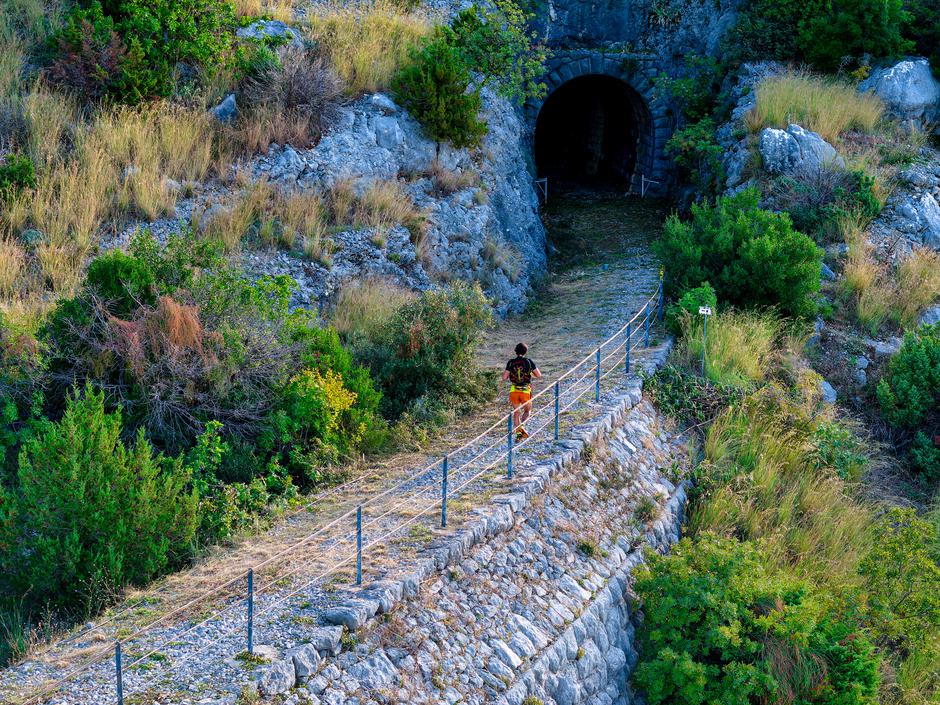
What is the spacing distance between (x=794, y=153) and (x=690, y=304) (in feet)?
18.0

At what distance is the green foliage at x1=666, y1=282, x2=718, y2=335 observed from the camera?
14031 mm

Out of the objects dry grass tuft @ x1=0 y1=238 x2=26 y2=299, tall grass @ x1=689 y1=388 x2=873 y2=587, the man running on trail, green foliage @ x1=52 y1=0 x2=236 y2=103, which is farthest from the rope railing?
green foliage @ x1=52 y1=0 x2=236 y2=103

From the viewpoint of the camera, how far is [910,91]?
64.1ft

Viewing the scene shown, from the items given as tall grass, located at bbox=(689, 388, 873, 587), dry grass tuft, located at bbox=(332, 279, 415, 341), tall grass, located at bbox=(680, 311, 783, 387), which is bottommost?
tall grass, located at bbox=(689, 388, 873, 587)

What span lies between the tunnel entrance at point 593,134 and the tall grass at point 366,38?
6.87 metres

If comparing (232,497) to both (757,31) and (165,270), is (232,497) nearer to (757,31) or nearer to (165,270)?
(165,270)

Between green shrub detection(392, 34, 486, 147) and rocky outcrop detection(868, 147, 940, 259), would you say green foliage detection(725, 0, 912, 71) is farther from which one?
green shrub detection(392, 34, 486, 147)

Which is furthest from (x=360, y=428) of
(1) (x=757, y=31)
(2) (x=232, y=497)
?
(1) (x=757, y=31)

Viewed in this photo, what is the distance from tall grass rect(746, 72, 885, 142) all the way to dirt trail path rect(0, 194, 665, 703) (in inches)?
246

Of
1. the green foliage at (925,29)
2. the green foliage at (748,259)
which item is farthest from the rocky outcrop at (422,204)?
the green foliage at (925,29)

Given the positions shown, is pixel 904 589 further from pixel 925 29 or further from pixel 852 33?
pixel 925 29

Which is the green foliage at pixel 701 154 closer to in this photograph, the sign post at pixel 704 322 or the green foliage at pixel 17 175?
the sign post at pixel 704 322

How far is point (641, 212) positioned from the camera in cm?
2194

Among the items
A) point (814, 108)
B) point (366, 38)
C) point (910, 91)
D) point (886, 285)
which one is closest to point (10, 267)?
point (366, 38)
